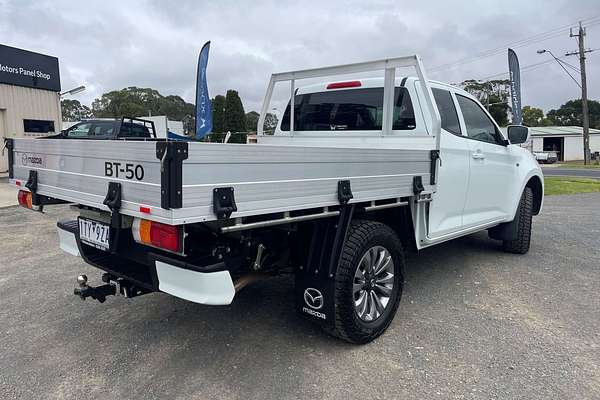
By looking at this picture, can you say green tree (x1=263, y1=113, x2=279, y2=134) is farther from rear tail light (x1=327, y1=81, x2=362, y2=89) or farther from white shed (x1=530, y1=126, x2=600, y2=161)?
white shed (x1=530, y1=126, x2=600, y2=161)

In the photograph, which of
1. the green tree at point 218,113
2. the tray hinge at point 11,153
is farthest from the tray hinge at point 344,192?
the green tree at point 218,113

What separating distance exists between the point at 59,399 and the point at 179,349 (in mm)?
787

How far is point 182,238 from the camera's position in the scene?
7.57 feet

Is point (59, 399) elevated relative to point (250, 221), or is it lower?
lower

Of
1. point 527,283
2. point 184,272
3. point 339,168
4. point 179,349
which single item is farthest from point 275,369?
point 527,283

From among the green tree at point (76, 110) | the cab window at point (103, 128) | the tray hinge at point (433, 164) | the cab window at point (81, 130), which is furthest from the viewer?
the green tree at point (76, 110)

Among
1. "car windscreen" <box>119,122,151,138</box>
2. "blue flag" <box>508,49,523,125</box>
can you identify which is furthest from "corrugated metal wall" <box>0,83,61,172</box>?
"blue flag" <box>508,49,523,125</box>

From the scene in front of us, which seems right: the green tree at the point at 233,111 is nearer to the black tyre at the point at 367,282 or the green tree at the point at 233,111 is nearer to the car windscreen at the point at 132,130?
the car windscreen at the point at 132,130

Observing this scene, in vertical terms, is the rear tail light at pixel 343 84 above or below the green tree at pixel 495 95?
below

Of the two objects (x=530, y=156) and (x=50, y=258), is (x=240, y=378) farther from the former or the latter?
(x=530, y=156)

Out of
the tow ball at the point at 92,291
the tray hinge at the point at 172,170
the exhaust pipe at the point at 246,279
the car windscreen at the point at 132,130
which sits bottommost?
the tow ball at the point at 92,291

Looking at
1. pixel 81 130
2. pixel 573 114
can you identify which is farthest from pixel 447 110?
pixel 573 114

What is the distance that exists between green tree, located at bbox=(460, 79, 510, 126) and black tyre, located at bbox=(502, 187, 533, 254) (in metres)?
52.0

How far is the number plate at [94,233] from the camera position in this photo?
289 centimetres
